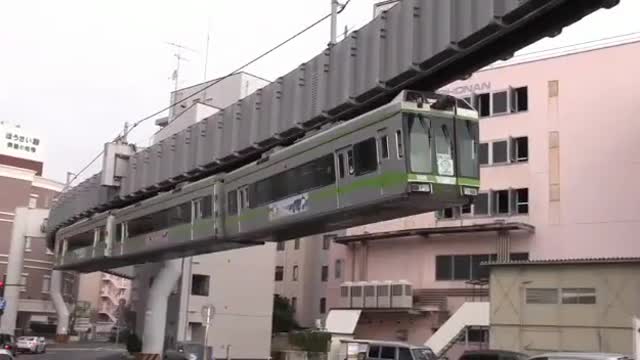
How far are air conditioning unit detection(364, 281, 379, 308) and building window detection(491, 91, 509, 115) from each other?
1228cm

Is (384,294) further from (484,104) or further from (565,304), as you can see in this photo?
(565,304)

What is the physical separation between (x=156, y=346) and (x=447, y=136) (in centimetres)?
2242

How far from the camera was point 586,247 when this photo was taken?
128 ft

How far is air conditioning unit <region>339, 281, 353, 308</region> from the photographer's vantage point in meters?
47.5

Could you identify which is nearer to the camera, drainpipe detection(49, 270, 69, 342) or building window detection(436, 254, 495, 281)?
building window detection(436, 254, 495, 281)

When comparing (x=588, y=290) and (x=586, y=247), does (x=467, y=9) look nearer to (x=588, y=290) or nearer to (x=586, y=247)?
(x=588, y=290)

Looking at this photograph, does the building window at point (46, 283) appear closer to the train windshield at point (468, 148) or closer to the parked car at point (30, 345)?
the parked car at point (30, 345)

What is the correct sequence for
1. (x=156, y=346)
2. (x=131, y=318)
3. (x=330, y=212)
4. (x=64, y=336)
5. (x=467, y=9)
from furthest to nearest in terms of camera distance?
(x=64, y=336)
(x=131, y=318)
(x=156, y=346)
(x=330, y=212)
(x=467, y=9)

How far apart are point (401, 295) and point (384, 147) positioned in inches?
1178

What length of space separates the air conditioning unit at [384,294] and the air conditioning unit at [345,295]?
273 cm

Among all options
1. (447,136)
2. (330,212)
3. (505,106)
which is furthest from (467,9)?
(505,106)

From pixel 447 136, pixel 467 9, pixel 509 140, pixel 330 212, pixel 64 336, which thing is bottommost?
pixel 64 336

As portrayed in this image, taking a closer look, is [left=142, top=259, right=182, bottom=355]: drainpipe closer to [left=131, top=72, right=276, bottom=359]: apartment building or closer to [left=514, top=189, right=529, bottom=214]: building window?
[left=131, top=72, right=276, bottom=359]: apartment building

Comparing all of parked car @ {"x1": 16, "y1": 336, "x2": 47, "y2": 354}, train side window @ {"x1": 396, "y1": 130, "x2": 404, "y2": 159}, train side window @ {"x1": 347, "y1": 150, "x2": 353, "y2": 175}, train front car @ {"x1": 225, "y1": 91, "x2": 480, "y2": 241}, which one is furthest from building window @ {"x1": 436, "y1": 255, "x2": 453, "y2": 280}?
train side window @ {"x1": 396, "y1": 130, "x2": 404, "y2": 159}
